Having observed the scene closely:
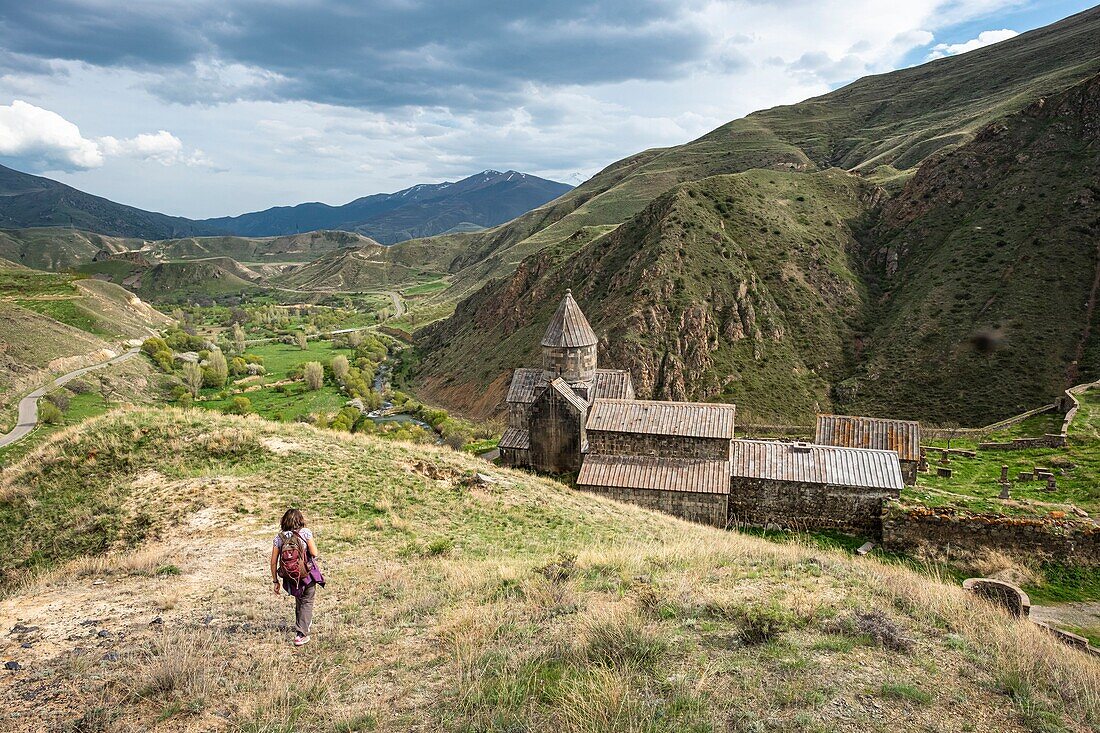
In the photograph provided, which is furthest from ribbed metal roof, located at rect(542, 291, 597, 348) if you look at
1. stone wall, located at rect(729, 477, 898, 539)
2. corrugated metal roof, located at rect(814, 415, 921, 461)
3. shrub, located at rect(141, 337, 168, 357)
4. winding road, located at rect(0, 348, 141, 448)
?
shrub, located at rect(141, 337, 168, 357)

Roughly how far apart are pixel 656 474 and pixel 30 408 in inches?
2326

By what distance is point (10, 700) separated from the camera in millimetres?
5996

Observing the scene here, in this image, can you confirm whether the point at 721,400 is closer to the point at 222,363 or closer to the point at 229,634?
the point at 229,634

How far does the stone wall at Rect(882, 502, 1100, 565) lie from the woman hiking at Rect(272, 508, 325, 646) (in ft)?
65.3

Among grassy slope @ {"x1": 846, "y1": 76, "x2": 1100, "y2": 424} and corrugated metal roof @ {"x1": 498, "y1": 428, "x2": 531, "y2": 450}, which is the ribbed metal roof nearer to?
corrugated metal roof @ {"x1": 498, "y1": 428, "x2": 531, "y2": 450}

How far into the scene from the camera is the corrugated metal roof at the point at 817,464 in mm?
21031

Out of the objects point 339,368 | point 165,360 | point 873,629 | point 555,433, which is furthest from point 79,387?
point 873,629

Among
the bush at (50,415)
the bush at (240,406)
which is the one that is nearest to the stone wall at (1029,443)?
the bush at (240,406)

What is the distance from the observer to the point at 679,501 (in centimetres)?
2309

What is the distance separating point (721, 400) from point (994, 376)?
812 inches

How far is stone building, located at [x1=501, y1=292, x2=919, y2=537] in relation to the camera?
21344 millimetres

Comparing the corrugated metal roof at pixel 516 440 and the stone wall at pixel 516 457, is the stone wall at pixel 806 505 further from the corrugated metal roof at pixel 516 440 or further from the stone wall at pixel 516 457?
the corrugated metal roof at pixel 516 440

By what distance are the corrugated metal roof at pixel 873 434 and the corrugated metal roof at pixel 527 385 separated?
14.4 metres

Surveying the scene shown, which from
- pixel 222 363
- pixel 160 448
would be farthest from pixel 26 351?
pixel 160 448
